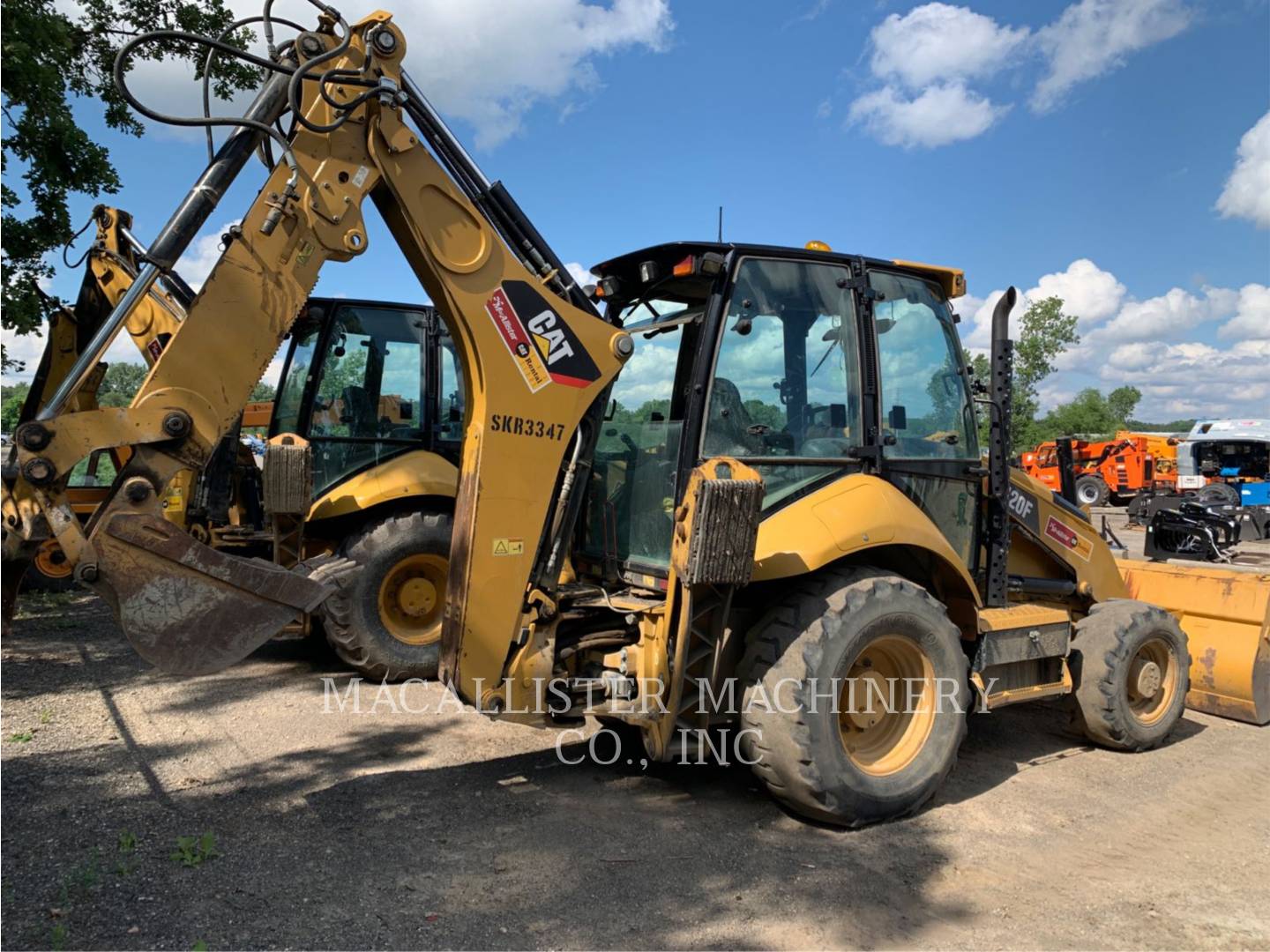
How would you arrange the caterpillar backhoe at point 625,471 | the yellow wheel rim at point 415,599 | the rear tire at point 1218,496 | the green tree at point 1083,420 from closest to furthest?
the caterpillar backhoe at point 625,471 → the yellow wheel rim at point 415,599 → the rear tire at point 1218,496 → the green tree at point 1083,420

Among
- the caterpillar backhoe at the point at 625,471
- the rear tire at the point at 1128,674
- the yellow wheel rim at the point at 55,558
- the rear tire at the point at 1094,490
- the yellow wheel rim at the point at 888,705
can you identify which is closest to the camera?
the yellow wheel rim at the point at 55,558

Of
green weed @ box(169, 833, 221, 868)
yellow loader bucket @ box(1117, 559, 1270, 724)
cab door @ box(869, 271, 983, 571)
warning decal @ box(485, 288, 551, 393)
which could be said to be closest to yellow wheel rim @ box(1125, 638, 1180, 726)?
yellow loader bucket @ box(1117, 559, 1270, 724)

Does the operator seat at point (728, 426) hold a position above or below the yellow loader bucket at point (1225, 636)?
above

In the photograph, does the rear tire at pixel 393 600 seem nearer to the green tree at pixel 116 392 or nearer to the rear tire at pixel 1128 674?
the green tree at pixel 116 392

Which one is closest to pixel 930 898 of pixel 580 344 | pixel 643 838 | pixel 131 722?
A: pixel 643 838

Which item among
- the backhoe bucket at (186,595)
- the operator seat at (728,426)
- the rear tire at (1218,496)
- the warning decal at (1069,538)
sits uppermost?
the rear tire at (1218,496)

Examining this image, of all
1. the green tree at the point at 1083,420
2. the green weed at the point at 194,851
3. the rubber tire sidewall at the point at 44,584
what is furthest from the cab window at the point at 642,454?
the green tree at the point at 1083,420

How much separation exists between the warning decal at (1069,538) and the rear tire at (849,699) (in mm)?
1629

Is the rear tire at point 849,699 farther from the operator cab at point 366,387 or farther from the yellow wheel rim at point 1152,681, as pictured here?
the operator cab at point 366,387

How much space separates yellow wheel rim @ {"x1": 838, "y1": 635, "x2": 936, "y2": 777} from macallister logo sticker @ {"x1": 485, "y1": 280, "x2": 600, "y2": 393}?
6.28ft

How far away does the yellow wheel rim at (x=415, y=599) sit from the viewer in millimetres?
6680

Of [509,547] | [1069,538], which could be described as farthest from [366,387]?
[1069,538]

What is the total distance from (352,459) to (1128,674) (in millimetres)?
5527

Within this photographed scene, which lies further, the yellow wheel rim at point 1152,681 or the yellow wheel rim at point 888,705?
the yellow wheel rim at point 1152,681
